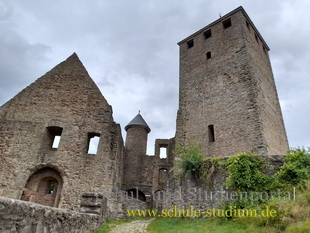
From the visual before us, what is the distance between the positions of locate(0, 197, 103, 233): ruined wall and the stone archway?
746cm

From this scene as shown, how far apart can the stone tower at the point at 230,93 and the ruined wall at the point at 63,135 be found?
5031 mm

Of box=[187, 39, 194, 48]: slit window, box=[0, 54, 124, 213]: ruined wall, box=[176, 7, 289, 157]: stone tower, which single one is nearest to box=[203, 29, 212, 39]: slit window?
box=[176, 7, 289, 157]: stone tower

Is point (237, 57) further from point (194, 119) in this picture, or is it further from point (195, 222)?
point (195, 222)

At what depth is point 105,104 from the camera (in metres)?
13.5

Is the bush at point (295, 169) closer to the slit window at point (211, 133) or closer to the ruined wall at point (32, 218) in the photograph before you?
the ruined wall at point (32, 218)

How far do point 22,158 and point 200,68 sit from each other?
11832 mm

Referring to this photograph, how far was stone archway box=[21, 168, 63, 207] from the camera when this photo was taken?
11117 millimetres

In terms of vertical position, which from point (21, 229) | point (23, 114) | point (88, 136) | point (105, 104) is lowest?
point (21, 229)

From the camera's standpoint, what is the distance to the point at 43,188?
1166 cm

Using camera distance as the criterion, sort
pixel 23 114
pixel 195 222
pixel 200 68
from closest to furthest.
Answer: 1. pixel 195 222
2. pixel 23 114
3. pixel 200 68

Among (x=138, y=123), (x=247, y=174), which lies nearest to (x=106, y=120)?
(x=247, y=174)

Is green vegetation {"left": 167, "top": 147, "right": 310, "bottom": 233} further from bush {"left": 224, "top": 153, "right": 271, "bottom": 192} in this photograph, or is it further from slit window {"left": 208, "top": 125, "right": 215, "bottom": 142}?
slit window {"left": 208, "top": 125, "right": 215, "bottom": 142}

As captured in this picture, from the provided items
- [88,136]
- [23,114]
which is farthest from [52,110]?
[88,136]

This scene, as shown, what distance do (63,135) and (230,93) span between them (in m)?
9.53
